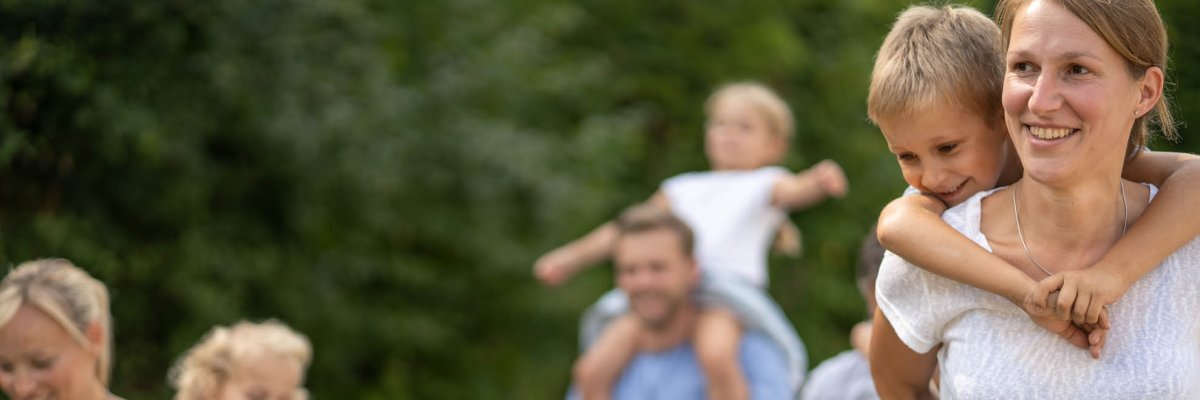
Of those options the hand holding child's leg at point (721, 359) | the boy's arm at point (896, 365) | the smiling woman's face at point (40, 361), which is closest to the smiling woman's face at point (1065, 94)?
the boy's arm at point (896, 365)

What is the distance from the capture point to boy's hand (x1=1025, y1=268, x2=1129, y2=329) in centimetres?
198

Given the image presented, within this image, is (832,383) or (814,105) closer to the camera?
(832,383)

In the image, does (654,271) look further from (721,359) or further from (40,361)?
(40,361)

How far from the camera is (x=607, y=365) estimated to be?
18.3ft

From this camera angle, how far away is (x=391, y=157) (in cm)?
837

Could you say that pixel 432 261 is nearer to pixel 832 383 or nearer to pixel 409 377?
pixel 409 377

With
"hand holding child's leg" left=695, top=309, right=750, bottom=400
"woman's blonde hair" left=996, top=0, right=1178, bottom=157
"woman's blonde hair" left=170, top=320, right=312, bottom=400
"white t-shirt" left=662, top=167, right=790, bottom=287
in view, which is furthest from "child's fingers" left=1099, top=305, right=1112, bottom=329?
"white t-shirt" left=662, top=167, right=790, bottom=287

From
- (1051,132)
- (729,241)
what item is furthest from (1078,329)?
(729,241)

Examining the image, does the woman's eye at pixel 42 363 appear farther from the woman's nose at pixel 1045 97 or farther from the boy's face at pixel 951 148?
the woman's nose at pixel 1045 97

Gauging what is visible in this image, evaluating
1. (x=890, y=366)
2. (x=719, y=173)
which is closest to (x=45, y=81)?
(x=719, y=173)

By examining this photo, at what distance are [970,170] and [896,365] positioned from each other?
0.33 m

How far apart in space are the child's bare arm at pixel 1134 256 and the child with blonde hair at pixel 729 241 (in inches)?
128

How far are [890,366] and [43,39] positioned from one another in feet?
14.8

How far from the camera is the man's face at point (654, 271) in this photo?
533 cm
